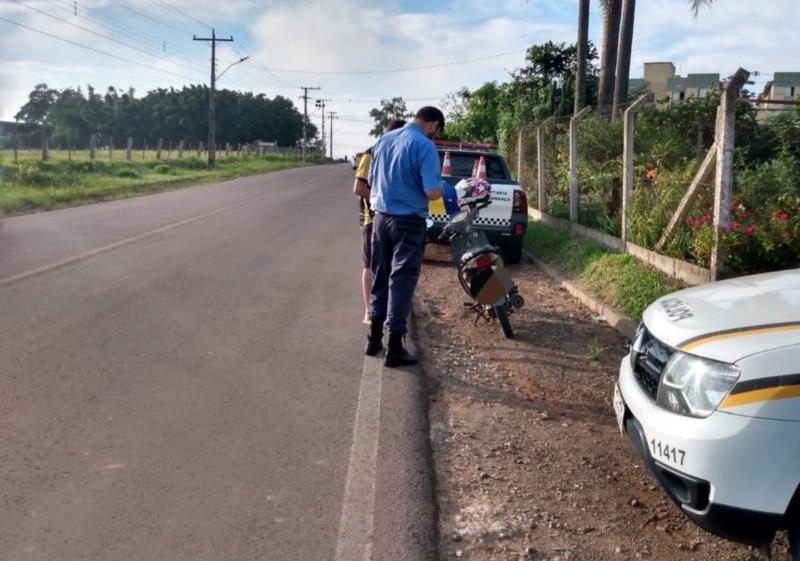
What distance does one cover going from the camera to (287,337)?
22.2 feet

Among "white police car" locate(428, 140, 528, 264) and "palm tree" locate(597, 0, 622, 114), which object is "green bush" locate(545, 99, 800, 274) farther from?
"palm tree" locate(597, 0, 622, 114)

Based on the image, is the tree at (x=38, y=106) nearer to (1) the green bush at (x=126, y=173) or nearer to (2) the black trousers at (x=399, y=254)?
(1) the green bush at (x=126, y=173)

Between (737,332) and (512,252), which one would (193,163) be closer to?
(512,252)

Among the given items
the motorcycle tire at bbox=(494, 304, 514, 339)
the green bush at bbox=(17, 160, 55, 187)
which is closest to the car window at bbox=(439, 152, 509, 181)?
the motorcycle tire at bbox=(494, 304, 514, 339)

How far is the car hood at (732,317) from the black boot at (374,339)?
2.64 m

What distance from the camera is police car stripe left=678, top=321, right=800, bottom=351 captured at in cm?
309

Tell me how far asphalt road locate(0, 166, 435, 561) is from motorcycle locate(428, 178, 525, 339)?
1082 mm

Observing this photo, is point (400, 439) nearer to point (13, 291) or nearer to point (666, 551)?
point (666, 551)

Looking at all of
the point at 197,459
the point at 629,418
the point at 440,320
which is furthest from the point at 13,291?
the point at 629,418

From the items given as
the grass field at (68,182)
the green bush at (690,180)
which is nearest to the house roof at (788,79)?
the green bush at (690,180)

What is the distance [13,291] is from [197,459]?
4.79 meters

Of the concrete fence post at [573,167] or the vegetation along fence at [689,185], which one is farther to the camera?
the concrete fence post at [573,167]

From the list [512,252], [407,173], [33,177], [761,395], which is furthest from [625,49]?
[33,177]

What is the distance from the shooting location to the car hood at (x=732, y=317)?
3064 mm
